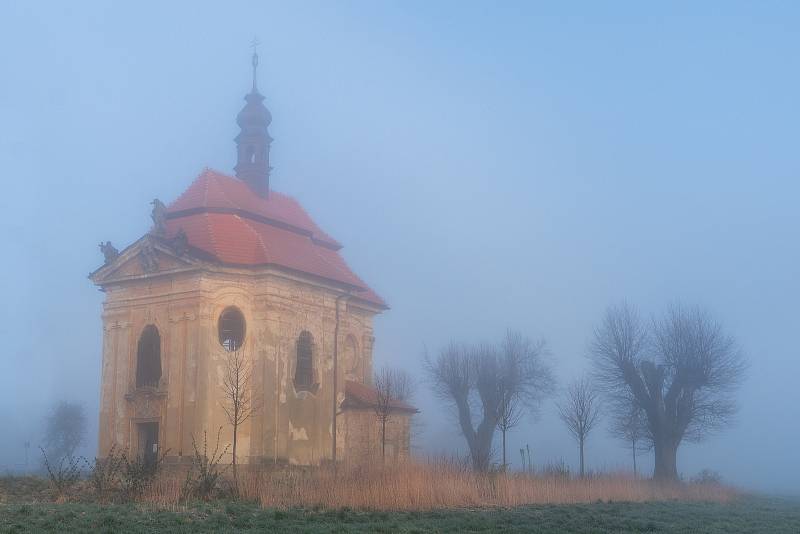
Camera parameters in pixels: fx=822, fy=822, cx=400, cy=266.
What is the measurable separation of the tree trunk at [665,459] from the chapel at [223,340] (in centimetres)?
1188

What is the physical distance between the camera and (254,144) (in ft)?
123

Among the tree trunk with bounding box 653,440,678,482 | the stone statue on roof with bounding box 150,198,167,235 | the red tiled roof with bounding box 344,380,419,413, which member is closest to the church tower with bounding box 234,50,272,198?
the stone statue on roof with bounding box 150,198,167,235

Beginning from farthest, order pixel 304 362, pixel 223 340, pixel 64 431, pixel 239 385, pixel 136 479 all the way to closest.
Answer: pixel 64 431, pixel 304 362, pixel 223 340, pixel 239 385, pixel 136 479

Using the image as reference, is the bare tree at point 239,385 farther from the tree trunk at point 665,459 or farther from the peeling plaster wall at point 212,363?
the tree trunk at point 665,459

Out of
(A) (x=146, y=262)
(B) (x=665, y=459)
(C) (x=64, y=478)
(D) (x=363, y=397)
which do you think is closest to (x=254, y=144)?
(A) (x=146, y=262)

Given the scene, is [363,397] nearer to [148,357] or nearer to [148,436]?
[148,436]

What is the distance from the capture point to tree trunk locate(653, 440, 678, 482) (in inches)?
1393

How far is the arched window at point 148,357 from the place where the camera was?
29375mm

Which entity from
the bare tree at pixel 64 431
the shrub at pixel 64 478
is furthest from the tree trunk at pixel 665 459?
the bare tree at pixel 64 431

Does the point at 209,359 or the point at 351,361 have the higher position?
the point at 351,361

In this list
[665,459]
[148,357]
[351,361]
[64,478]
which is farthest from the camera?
[351,361]

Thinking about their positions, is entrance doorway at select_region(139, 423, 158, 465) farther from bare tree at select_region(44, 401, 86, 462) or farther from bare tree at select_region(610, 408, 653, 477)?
bare tree at select_region(44, 401, 86, 462)

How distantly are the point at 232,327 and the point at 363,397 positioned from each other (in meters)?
6.63

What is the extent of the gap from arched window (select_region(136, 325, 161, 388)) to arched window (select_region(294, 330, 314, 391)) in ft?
16.3
